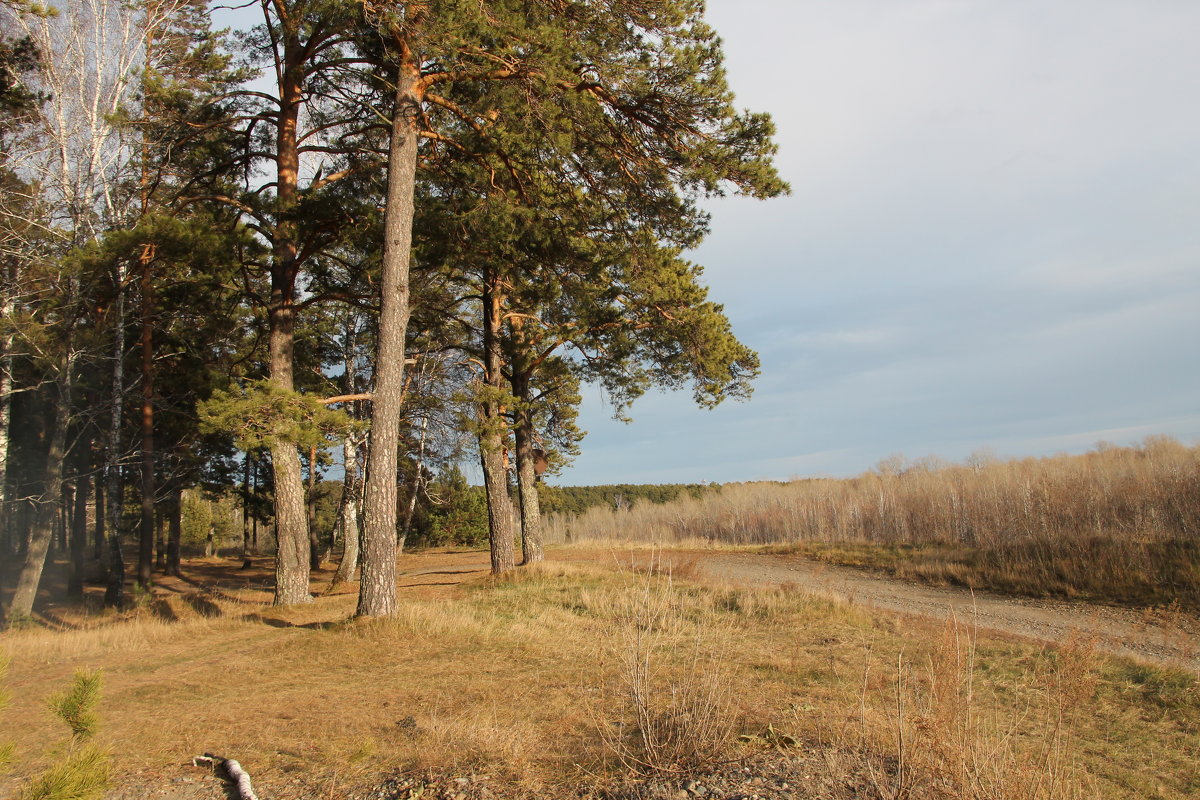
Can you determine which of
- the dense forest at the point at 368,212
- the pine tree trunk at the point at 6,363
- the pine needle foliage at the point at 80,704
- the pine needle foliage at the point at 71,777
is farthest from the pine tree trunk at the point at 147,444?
the pine needle foliage at the point at 71,777

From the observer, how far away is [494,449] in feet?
44.4

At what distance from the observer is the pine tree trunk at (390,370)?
29.2 feet

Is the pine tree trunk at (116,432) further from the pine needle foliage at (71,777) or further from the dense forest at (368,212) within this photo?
the pine needle foliage at (71,777)

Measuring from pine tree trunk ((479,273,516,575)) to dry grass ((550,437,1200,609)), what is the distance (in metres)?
3.15

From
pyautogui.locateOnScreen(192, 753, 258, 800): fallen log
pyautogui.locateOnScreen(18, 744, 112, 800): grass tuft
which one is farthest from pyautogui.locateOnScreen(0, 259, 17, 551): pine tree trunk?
pyautogui.locateOnScreen(18, 744, 112, 800): grass tuft

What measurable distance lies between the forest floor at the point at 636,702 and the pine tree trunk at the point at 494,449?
2.90 meters

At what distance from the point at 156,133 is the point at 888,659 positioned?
1370 cm

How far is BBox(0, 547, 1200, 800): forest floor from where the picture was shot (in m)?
3.55

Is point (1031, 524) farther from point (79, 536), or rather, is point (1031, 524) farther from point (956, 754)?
point (79, 536)

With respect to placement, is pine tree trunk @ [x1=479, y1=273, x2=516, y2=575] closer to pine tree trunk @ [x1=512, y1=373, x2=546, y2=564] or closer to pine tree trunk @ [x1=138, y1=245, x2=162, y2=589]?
pine tree trunk @ [x1=512, y1=373, x2=546, y2=564]

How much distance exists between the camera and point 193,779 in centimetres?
415

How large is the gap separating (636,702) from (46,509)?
14643 mm

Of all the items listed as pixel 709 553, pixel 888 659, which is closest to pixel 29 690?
pixel 888 659

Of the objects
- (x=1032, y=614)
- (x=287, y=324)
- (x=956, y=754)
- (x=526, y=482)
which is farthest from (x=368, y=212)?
(x=1032, y=614)
